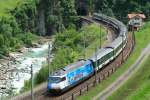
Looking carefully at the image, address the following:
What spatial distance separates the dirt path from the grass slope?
714 millimetres

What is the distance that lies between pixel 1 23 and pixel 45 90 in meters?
89.6

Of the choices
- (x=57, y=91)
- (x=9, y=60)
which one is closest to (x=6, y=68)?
(x=9, y=60)

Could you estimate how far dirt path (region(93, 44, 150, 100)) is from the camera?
218 ft

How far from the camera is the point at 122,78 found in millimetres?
77375

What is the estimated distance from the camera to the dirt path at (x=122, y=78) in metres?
66.4

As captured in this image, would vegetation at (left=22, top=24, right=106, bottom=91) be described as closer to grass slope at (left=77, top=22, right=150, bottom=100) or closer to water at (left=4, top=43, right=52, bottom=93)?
water at (left=4, top=43, right=52, bottom=93)

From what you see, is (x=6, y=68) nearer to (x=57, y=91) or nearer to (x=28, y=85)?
(x=28, y=85)

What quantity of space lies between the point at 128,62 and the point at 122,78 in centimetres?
1313

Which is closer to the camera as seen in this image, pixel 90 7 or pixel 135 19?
pixel 135 19

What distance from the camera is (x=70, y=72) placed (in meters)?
67.8

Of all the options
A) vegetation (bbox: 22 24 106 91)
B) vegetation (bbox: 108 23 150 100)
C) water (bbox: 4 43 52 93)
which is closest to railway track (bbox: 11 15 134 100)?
vegetation (bbox: 108 23 150 100)

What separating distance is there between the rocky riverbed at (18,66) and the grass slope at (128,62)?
23.2 meters

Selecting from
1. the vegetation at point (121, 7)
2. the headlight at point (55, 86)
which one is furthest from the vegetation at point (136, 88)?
the vegetation at point (121, 7)

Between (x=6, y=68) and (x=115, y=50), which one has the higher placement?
(x=115, y=50)
